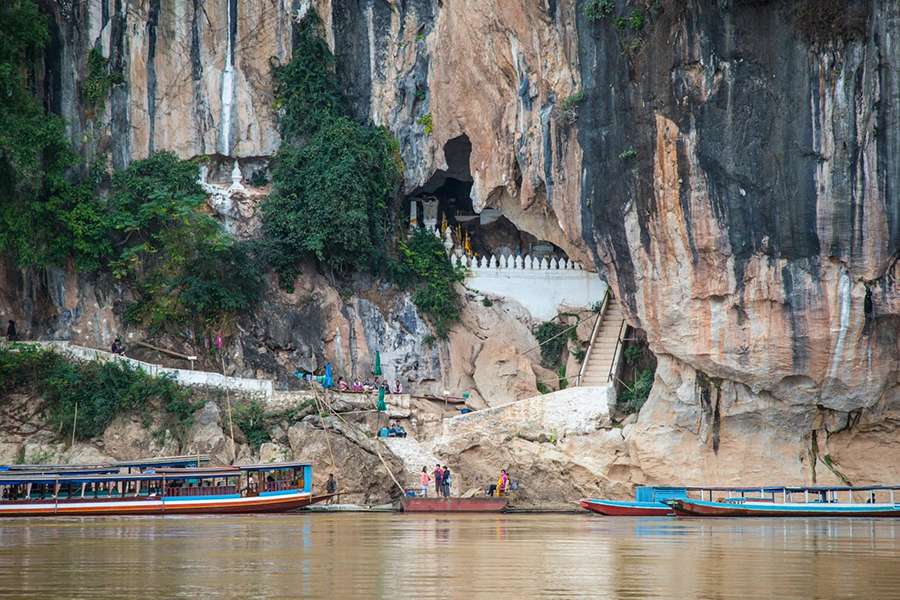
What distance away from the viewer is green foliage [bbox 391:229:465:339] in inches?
1639

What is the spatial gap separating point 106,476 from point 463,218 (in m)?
15.0

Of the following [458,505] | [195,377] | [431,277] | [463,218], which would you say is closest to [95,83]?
[195,377]

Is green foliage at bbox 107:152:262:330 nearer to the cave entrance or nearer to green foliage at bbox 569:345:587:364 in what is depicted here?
the cave entrance

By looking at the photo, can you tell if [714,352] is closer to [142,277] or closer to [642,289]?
[642,289]

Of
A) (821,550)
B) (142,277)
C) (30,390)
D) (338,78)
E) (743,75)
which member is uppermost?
(338,78)

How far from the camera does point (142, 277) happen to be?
41062 millimetres

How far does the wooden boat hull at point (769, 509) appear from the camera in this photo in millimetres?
32312

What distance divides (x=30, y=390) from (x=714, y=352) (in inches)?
667

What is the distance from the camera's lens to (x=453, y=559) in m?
21.7

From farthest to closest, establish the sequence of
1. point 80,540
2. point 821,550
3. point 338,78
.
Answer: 1. point 338,78
2. point 80,540
3. point 821,550

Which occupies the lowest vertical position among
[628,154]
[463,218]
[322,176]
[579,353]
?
[579,353]

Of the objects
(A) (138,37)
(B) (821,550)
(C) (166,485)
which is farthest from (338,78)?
(B) (821,550)

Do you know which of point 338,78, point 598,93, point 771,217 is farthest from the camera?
point 338,78

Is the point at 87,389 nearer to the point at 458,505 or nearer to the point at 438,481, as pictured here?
the point at 438,481
